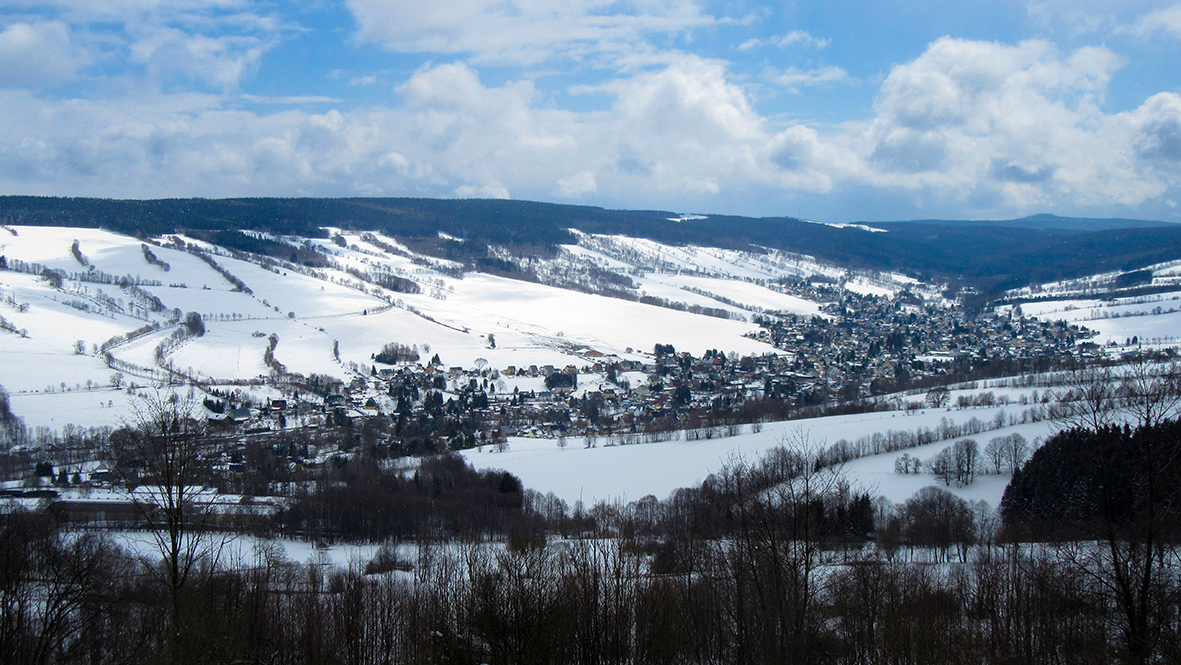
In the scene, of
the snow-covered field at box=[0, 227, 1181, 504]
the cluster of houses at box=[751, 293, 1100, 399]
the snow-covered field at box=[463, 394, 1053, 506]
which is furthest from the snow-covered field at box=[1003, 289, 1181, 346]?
the snow-covered field at box=[463, 394, 1053, 506]

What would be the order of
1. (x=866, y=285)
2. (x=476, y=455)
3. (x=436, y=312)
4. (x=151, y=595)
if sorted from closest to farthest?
1. (x=151, y=595)
2. (x=476, y=455)
3. (x=436, y=312)
4. (x=866, y=285)

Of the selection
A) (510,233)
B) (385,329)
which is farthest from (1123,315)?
(510,233)

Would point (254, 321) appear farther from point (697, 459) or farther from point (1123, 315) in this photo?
point (1123, 315)

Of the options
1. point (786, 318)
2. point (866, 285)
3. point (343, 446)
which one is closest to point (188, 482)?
point (343, 446)

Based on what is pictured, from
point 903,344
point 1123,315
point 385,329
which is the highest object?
point 1123,315

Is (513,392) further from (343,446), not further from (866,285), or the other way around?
(866,285)

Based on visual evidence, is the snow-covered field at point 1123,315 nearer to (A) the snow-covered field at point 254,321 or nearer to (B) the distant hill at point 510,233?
(B) the distant hill at point 510,233

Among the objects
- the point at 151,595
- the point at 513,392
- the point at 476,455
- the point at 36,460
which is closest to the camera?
the point at 151,595

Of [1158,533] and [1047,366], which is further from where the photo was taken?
[1047,366]
